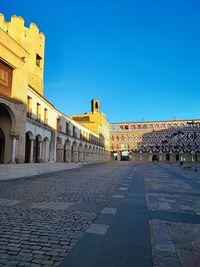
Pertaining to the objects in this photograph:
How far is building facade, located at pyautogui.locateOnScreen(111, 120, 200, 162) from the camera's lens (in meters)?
86.8

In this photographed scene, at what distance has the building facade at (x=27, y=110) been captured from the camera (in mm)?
18141

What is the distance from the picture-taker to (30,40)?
99.5 feet

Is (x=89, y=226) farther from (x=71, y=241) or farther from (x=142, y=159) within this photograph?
(x=142, y=159)

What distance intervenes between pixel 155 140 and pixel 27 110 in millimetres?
74534

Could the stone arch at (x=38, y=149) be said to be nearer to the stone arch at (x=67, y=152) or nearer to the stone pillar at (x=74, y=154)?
the stone arch at (x=67, y=152)

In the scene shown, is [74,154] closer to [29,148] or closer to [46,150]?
[46,150]

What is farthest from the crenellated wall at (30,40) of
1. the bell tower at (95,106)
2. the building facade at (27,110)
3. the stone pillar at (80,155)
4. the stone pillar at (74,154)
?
the bell tower at (95,106)

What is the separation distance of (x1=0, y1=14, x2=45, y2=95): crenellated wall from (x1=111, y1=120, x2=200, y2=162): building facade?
6483 centimetres

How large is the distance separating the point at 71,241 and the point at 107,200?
4.19 meters

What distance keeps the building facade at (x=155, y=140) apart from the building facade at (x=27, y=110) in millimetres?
52718

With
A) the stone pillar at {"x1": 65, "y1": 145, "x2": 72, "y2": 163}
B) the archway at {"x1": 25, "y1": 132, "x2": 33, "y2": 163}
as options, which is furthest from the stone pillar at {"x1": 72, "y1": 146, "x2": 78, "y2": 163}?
the archway at {"x1": 25, "y1": 132, "x2": 33, "y2": 163}

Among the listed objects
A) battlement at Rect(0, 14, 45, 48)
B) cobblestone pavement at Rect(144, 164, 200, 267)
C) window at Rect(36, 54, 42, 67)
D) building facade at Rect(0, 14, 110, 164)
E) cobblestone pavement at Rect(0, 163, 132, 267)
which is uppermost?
battlement at Rect(0, 14, 45, 48)

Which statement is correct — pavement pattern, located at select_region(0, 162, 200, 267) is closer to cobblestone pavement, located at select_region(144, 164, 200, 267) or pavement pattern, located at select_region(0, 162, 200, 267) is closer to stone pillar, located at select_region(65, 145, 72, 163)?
cobblestone pavement, located at select_region(144, 164, 200, 267)

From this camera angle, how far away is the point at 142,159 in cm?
9144
